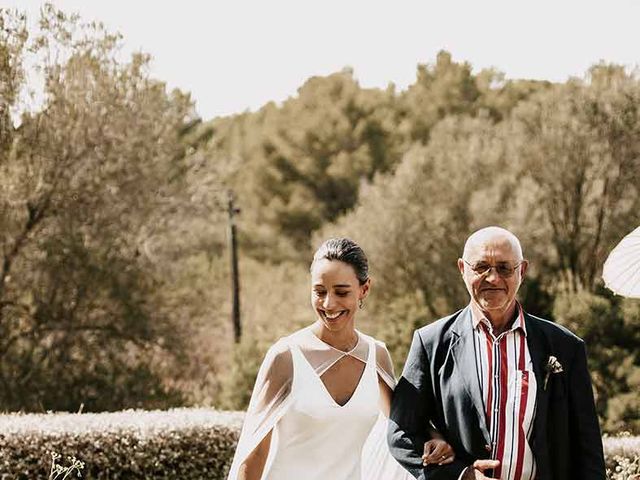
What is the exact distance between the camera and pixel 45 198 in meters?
17.6

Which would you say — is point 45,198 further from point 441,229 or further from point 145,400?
point 441,229

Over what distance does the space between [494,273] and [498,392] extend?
1.21 feet

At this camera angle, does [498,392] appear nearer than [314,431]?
Yes

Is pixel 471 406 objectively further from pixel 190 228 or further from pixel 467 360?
pixel 190 228

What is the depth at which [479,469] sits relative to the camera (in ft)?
10.7

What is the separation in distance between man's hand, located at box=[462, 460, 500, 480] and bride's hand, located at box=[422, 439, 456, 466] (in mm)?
75

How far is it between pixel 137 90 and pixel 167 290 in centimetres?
362

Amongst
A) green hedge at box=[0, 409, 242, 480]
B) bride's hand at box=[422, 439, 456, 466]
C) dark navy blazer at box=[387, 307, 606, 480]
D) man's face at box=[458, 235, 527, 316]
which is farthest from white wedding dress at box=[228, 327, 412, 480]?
green hedge at box=[0, 409, 242, 480]

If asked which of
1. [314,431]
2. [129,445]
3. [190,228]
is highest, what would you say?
[190,228]

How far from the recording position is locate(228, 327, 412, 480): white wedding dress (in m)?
3.41

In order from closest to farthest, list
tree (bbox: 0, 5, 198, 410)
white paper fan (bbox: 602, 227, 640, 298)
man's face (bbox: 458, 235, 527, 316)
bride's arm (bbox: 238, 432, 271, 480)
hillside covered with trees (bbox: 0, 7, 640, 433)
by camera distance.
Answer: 1. man's face (bbox: 458, 235, 527, 316)
2. bride's arm (bbox: 238, 432, 271, 480)
3. white paper fan (bbox: 602, 227, 640, 298)
4. tree (bbox: 0, 5, 198, 410)
5. hillside covered with trees (bbox: 0, 7, 640, 433)

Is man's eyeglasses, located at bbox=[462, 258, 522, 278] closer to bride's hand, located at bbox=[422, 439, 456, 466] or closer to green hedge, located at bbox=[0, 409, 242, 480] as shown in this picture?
bride's hand, located at bbox=[422, 439, 456, 466]

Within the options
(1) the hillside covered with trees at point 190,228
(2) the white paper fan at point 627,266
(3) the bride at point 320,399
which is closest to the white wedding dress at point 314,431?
(3) the bride at point 320,399

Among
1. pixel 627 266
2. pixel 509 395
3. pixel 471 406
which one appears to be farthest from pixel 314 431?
pixel 627 266
